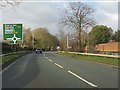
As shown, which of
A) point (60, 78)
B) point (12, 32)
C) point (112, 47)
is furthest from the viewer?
point (112, 47)

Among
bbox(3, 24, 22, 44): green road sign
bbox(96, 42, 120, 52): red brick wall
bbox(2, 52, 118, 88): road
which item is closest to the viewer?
bbox(2, 52, 118, 88): road

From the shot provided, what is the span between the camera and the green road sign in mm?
45750

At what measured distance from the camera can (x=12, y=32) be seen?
46.5 metres

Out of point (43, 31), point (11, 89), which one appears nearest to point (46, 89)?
point (11, 89)

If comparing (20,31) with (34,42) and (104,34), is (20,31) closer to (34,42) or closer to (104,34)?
(104,34)

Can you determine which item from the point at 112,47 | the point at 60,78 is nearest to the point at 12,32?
the point at 112,47

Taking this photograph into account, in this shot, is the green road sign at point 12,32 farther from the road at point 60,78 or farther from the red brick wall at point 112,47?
the road at point 60,78

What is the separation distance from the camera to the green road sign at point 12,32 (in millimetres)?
45750

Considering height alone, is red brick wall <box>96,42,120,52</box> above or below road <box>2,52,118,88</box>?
above

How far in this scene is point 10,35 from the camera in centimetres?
4581

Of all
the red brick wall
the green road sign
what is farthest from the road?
the red brick wall

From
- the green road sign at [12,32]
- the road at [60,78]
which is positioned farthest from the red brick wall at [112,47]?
the road at [60,78]

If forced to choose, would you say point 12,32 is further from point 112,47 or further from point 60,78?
point 60,78

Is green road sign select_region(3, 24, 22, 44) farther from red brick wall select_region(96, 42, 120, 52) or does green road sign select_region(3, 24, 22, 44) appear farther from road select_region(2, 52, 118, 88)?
road select_region(2, 52, 118, 88)
